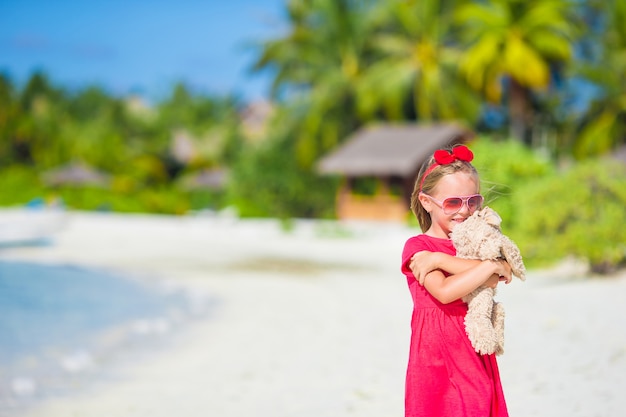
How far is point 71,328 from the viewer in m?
9.70

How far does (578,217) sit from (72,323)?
23.7 feet

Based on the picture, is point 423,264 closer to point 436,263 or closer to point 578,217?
point 436,263

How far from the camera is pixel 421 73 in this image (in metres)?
32.9

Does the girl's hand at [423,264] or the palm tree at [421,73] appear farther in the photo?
the palm tree at [421,73]

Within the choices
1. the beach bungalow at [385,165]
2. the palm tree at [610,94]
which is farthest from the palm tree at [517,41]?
the beach bungalow at [385,165]

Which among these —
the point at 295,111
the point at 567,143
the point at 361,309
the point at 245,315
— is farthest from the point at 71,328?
the point at 567,143

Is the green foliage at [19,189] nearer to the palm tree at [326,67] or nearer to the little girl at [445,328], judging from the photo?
the palm tree at [326,67]

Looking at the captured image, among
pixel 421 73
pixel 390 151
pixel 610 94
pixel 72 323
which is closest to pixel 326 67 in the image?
pixel 421 73

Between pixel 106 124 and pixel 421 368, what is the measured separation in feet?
188

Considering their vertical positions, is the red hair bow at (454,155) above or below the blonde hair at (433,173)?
above

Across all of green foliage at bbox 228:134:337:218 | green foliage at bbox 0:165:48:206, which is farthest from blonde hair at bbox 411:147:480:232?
green foliage at bbox 0:165:48:206

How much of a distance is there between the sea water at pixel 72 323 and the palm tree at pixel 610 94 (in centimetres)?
2035

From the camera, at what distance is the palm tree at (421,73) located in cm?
3219

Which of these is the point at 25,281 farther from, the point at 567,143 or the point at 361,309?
the point at 567,143
